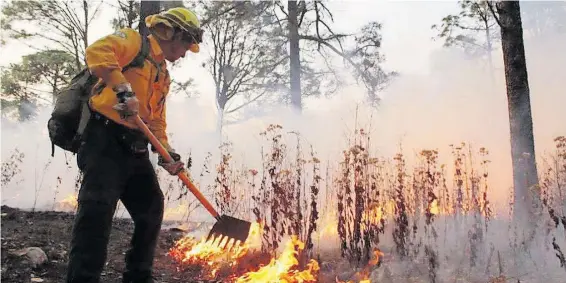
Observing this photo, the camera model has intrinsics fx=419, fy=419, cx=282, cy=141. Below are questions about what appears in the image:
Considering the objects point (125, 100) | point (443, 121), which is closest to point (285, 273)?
point (125, 100)

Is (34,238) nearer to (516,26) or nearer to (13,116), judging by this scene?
(516,26)

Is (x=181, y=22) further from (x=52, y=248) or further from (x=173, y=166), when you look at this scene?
(x=52, y=248)

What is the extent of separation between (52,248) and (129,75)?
2.64 meters

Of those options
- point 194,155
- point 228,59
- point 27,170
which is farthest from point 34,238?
point 27,170

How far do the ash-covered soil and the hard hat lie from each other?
7.29 ft

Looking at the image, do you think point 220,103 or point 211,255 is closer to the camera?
point 211,255

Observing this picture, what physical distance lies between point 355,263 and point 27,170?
55.4ft

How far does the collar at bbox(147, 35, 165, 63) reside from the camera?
2658 mm

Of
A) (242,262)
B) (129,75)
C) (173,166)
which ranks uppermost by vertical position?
(129,75)

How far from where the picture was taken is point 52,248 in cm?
423

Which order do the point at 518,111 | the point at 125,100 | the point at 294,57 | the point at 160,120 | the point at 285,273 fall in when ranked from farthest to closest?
1. the point at 294,57
2. the point at 518,111
3. the point at 285,273
4. the point at 160,120
5. the point at 125,100

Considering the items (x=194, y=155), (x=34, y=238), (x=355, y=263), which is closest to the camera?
(x=355, y=263)

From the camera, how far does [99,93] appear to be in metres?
2.45

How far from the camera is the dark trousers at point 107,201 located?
2.29 m
